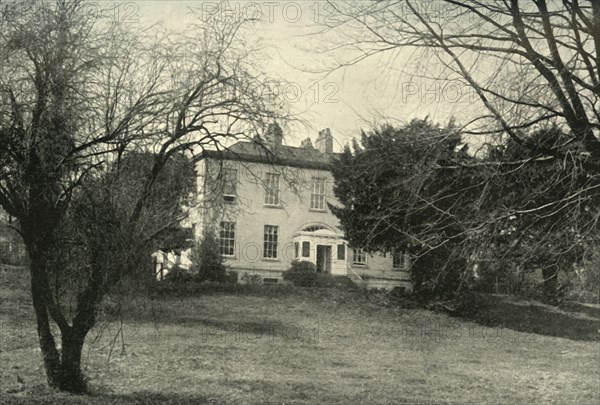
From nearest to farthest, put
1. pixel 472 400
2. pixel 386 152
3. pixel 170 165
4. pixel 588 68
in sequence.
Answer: pixel 588 68
pixel 386 152
pixel 170 165
pixel 472 400

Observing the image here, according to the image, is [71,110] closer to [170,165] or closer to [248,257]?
[170,165]

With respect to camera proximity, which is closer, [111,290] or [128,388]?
[111,290]

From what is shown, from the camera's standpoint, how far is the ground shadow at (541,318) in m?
22.8

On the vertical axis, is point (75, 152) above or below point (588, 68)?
below

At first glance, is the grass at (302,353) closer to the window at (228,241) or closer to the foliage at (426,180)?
the window at (228,241)

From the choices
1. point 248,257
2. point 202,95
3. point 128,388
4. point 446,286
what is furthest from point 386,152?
point 248,257

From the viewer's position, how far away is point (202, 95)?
867 centimetres

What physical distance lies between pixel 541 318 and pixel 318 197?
12.0 m

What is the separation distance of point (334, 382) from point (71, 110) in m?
7.67

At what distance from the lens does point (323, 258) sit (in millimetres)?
31609

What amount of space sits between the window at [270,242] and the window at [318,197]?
Answer: 90.3 inches

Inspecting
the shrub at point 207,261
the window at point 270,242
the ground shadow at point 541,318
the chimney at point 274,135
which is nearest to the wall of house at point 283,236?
the window at point 270,242

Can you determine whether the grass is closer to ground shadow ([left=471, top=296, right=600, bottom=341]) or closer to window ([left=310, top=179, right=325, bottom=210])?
ground shadow ([left=471, top=296, right=600, bottom=341])

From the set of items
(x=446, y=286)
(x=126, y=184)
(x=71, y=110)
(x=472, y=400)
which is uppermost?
(x=71, y=110)
